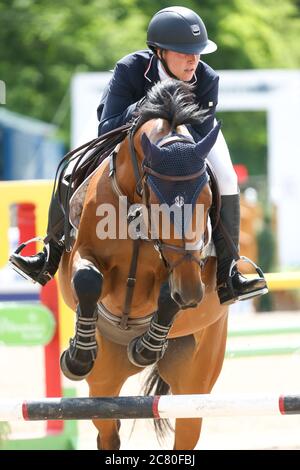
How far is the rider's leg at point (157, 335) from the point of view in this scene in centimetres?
425

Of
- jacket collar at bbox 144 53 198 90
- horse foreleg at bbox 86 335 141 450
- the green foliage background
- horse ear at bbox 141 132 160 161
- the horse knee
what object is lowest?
horse foreleg at bbox 86 335 141 450

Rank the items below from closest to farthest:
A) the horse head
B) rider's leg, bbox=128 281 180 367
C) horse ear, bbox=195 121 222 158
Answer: the horse head, horse ear, bbox=195 121 222 158, rider's leg, bbox=128 281 180 367

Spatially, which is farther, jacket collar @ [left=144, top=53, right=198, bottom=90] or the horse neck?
jacket collar @ [left=144, top=53, right=198, bottom=90]

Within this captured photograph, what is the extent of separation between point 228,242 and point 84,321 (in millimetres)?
861

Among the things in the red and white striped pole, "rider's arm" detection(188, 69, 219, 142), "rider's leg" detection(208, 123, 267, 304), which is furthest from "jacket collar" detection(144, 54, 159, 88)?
the red and white striped pole

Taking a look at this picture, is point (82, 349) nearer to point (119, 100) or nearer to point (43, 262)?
point (43, 262)

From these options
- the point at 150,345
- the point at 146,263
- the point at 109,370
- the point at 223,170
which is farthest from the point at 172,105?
the point at 109,370

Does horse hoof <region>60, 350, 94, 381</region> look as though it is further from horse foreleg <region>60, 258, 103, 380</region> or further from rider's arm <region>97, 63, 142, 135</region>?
rider's arm <region>97, 63, 142, 135</region>

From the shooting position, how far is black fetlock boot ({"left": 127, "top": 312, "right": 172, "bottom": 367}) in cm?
436

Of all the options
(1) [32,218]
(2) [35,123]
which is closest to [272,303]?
(2) [35,123]

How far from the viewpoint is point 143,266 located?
438 centimetres

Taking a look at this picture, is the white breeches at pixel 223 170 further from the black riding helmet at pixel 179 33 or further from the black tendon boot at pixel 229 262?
the black riding helmet at pixel 179 33

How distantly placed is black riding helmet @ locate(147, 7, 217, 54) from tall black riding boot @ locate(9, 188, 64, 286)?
36.8 inches

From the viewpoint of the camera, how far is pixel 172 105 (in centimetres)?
417
